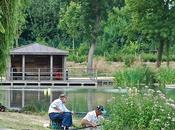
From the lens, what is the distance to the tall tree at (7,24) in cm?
1156

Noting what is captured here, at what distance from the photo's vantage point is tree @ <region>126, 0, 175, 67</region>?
52.2m

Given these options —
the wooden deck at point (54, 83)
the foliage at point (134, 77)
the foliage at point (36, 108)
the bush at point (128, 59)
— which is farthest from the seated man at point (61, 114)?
the bush at point (128, 59)

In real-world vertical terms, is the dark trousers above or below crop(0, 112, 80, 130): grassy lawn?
above

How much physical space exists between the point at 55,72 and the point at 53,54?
5.75 feet

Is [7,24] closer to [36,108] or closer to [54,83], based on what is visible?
[36,108]

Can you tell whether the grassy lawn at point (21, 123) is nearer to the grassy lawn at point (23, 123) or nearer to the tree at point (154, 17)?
the grassy lawn at point (23, 123)

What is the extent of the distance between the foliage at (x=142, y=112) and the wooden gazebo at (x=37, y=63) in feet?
102

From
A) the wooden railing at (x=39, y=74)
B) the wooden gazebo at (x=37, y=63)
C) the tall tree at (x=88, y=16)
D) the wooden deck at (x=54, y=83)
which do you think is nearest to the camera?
the wooden deck at (x=54, y=83)

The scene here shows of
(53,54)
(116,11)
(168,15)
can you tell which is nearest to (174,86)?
(53,54)

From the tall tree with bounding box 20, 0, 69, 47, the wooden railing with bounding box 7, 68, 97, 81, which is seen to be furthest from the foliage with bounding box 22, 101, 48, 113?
the tall tree with bounding box 20, 0, 69, 47

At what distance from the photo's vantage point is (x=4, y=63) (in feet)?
40.0

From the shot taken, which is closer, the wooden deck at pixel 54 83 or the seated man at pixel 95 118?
the seated man at pixel 95 118

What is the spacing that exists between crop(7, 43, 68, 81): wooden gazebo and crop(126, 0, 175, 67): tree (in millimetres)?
9511

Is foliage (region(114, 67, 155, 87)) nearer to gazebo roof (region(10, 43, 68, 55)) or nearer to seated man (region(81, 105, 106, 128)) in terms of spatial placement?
gazebo roof (region(10, 43, 68, 55))
